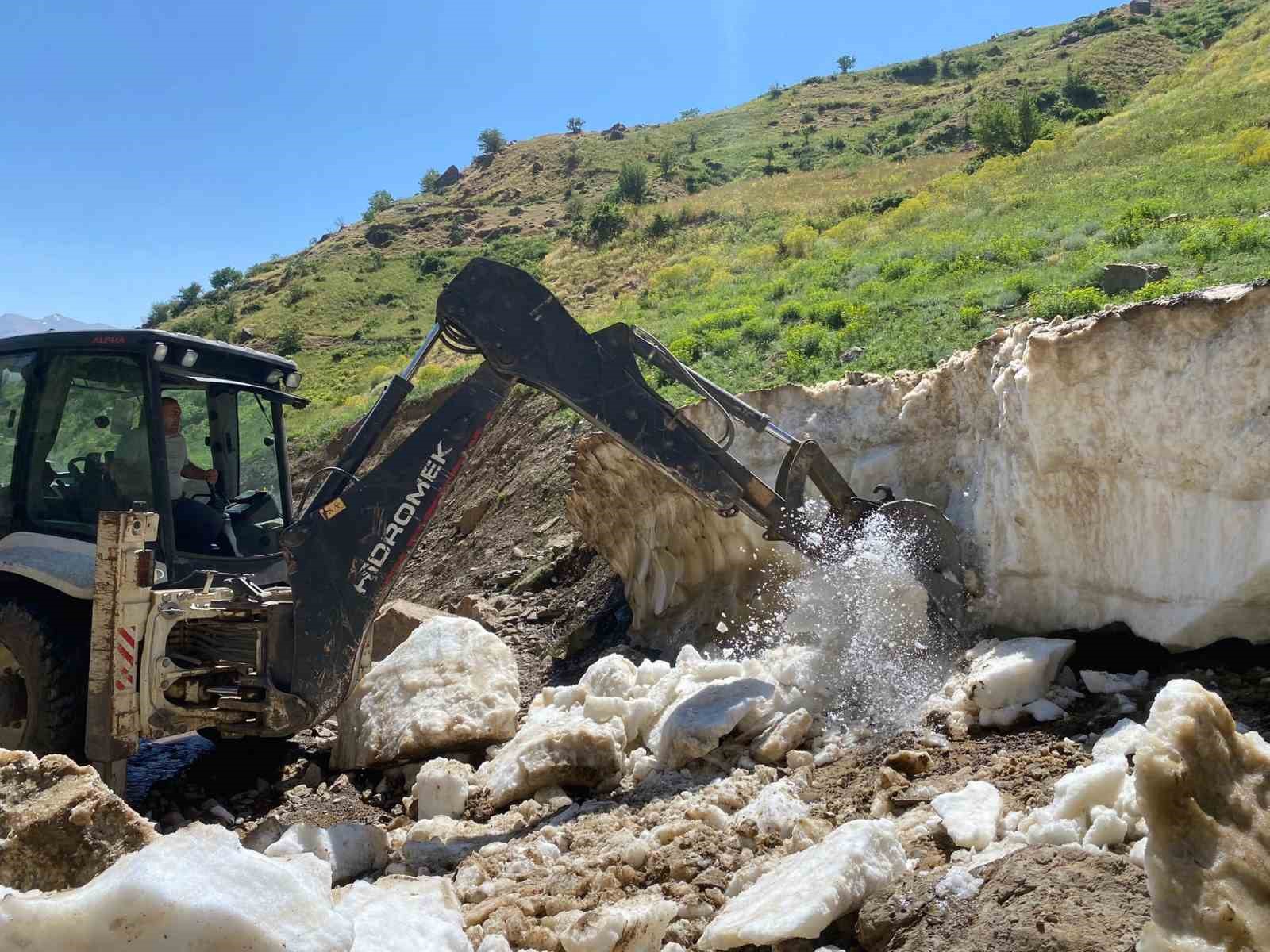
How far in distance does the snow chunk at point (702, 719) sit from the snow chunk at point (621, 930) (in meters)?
1.80

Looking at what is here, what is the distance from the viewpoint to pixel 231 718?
6.04 m

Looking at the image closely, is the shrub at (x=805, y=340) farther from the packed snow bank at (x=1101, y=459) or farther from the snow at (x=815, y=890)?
the snow at (x=815, y=890)

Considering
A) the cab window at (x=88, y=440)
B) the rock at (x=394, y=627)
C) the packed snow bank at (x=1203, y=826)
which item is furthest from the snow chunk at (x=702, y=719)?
the rock at (x=394, y=627)

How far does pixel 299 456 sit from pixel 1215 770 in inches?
826

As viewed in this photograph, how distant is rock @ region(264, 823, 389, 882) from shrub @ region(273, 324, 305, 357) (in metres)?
38.1

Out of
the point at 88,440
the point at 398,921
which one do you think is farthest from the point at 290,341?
the point at 398,921

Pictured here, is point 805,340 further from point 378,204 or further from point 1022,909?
point 378,204

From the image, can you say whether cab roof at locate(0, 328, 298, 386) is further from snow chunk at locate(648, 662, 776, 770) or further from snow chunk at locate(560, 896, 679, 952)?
snow chunk at locate(560, 896, 679, 952)

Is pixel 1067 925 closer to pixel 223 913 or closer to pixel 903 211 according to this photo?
pixel 223 913

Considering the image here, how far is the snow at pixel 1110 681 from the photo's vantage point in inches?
207

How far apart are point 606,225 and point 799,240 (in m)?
19.8

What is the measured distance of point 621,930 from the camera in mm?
3773

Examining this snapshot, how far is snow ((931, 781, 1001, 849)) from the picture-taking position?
13.0 feet

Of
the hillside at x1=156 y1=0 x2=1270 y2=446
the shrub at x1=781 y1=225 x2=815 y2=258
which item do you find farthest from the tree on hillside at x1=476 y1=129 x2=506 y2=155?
the shrub at x1=781 y1=225 x2=815 y2=258
